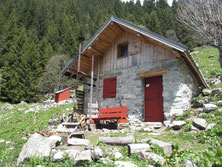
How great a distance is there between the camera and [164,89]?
876cm

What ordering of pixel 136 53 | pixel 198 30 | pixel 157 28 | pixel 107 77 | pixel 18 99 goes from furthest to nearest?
pixel 157 28 < pixel 18 99 < pixel 198 30 < pixel 107 77 < pixel 136 53

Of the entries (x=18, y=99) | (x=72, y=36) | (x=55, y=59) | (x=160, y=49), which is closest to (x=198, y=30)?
(x=160, y=49)

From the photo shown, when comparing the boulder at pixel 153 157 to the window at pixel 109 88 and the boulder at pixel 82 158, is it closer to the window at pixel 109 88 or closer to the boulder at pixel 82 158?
the boulder at pixel 82 158

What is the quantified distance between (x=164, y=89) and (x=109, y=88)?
3.34 m

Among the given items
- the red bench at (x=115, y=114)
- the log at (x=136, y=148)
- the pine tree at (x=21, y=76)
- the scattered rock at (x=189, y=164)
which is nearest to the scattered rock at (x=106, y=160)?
the log at (x=136, y=148)

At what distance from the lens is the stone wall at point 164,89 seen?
838 cm

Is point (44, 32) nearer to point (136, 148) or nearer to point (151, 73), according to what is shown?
point (151, 73)

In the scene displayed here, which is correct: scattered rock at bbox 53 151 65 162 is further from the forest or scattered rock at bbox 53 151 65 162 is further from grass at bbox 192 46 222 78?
the forest

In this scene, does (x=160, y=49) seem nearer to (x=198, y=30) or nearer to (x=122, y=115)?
(x=122, y=115)

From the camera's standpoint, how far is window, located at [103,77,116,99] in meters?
10.4

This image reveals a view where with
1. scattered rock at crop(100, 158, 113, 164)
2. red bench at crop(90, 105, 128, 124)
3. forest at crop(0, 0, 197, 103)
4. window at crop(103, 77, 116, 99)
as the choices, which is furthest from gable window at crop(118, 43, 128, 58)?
forest at crop(0, 0, 197, 103)

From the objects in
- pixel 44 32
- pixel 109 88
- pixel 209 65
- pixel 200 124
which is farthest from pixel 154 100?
pixel 44 32

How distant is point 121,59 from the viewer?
10.7 metres

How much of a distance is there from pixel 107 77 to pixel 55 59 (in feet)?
61.4
